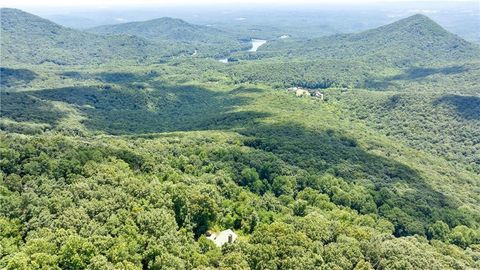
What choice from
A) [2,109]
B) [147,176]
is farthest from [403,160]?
[2,109]

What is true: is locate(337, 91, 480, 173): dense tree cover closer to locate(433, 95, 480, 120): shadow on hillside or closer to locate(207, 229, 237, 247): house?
locate(433, 95, 480, 120): shadow on hillside

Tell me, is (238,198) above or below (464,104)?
above

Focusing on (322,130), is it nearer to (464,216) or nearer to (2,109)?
(464,216)

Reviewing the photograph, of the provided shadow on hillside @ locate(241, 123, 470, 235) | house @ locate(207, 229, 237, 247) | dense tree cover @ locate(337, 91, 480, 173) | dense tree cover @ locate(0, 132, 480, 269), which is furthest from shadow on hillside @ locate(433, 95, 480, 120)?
house @ locate(207, 229, 237, 247)

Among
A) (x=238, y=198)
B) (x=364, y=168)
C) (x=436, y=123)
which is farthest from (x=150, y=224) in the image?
(x=436, y=123)

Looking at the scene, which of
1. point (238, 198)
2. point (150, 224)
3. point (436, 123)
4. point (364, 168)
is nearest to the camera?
point (150, 224)

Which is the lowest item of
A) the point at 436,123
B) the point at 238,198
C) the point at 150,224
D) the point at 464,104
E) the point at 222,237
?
the point at 436,123

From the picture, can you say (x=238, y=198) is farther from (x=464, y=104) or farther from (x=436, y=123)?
(x=464, y=104)

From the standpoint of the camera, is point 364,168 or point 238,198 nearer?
point 238,198
